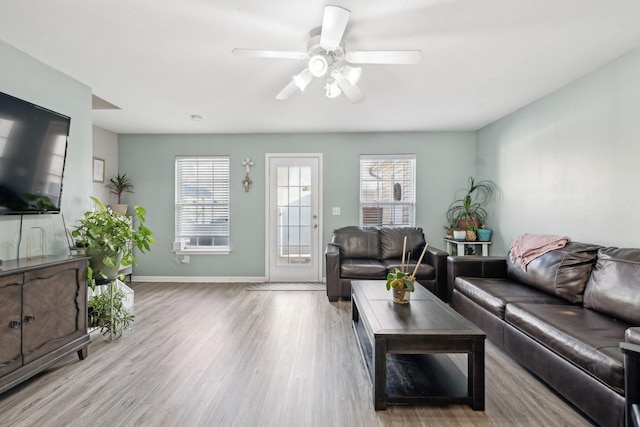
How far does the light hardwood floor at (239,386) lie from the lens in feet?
5.87

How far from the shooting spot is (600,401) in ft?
5.25

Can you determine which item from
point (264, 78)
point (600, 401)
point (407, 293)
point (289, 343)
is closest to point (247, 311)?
point (289, 343)

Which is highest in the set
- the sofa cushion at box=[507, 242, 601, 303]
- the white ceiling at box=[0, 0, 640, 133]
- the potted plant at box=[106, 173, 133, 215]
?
the white ceiling at box=[0, 0, 640, 133]

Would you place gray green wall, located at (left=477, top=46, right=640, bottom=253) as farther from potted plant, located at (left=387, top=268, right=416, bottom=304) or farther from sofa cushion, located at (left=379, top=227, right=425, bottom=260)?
potted plant, located at (left=387, top=268, right=416, bottom=304)

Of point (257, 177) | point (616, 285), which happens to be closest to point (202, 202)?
point (257, 177)

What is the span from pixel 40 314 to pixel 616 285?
3.91 metres

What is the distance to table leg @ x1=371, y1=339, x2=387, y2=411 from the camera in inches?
72.5

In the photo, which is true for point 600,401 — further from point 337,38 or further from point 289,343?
point 337,38

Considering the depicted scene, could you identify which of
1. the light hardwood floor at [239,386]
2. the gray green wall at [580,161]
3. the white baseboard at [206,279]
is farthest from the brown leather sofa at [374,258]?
the white baseboard at [206,279]

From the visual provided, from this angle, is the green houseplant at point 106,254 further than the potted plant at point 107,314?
No

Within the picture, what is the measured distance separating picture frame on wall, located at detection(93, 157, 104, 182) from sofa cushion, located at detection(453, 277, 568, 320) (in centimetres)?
507

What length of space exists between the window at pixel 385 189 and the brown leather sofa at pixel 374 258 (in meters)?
0.47

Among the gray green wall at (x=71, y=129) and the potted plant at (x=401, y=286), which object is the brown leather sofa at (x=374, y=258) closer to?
the potted plant at (x=401, y=286)

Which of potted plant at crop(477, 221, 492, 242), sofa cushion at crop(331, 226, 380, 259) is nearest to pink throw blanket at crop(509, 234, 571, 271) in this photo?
potted plant at crop(477, 221, 492, 242)
